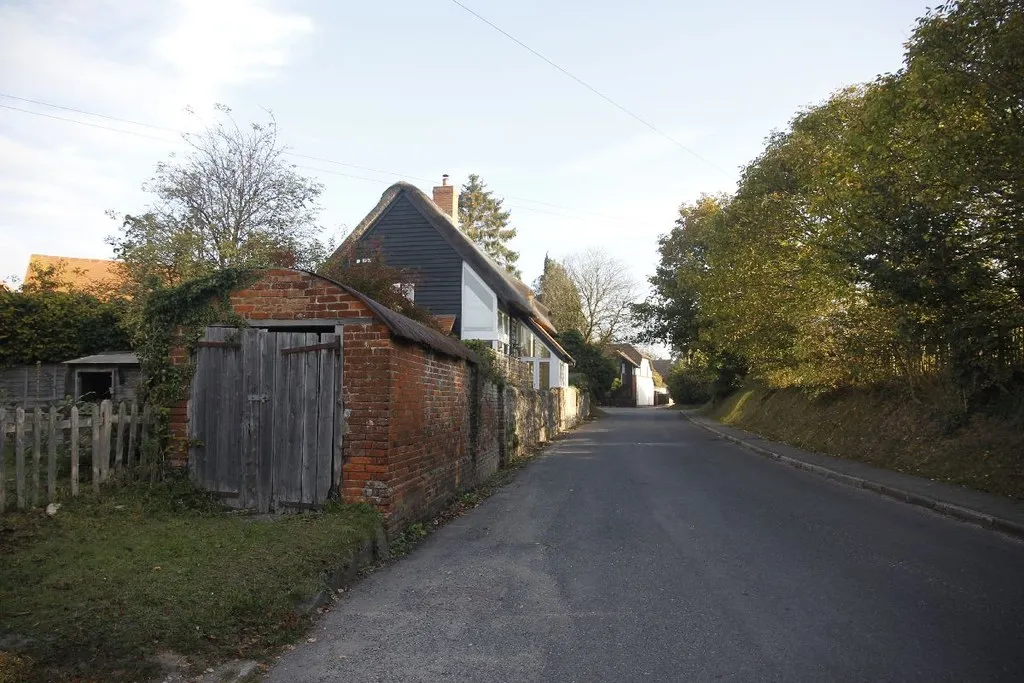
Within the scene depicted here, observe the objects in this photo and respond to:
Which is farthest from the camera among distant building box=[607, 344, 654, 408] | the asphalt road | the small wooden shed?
distant building box=[607, 344, 654, 408]

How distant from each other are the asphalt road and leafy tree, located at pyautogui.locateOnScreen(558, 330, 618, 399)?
4506cm

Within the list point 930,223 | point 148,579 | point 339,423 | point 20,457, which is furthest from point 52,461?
point 930,223

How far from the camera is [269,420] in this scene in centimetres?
800

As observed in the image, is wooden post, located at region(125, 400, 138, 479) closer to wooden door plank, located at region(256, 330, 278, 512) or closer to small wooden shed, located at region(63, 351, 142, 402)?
wooden door plank, located at region(256, 330, 278, 512)

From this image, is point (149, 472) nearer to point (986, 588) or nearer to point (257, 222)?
point (986, 588)

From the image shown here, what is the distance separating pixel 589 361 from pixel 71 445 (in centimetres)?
5130

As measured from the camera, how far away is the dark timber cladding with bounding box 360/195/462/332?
2669cm

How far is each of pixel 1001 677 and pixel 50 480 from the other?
Result: 7.60 metres

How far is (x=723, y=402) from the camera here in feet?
146

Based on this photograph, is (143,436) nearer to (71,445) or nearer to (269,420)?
(71,445)

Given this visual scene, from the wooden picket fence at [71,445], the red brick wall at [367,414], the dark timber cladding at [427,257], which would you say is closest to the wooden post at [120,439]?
the wooden picket fence at [71,445]

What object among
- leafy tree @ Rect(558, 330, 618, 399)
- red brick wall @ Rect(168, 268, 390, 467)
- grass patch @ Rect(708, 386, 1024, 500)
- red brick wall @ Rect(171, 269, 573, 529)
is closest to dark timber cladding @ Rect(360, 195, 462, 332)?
grass patch @ Rect(708, 386, 1024, 500)

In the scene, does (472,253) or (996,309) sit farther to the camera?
(472,253)

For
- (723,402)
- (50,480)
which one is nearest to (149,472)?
(50,480)
